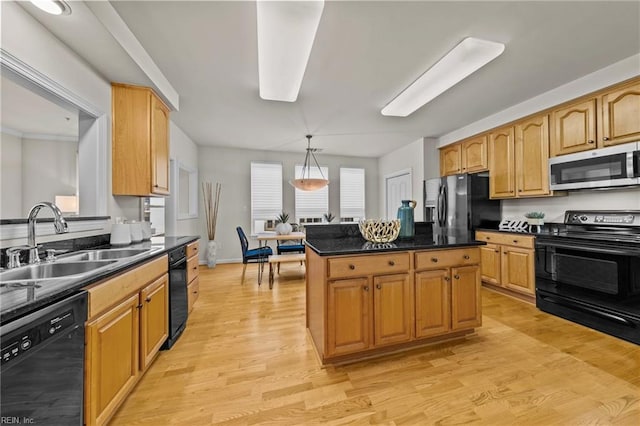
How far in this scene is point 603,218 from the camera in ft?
8.96

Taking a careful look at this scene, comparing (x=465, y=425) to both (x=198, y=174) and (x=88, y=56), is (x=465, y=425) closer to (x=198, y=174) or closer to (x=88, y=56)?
(x=88, y=56)

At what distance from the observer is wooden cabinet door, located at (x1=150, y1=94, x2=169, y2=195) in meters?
2.54

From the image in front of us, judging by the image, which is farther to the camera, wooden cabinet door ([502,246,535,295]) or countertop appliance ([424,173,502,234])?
countertop appliance ([424,173,502,234])

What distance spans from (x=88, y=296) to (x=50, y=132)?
5.57 ft

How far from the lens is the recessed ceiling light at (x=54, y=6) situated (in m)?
1.48

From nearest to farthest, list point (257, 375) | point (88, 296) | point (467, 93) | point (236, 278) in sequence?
point (88, 296), point (257, 375), point (467, 93), point (236, 278)

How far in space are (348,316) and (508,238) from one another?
2742 millimetres

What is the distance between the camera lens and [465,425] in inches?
53.7

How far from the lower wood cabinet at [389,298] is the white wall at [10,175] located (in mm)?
2033

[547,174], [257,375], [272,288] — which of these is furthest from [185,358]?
[547,174]

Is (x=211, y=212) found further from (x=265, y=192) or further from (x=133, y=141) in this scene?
(x=133, y=141)

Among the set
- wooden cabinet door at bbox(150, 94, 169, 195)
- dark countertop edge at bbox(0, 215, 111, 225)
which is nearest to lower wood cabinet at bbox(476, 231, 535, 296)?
wooden cabinet door at bbox(150, 94, 169, 195)

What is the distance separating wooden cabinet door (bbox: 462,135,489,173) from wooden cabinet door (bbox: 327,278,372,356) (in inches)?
132

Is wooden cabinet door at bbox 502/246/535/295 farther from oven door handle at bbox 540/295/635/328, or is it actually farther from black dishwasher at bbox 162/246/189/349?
black dishwasher at bbox 162/246/189/349
